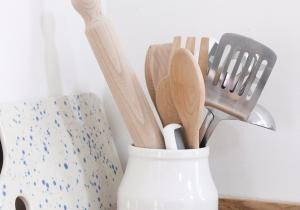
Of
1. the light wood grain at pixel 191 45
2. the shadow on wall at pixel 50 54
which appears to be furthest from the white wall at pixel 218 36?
the light wood grain at pixel 191 45

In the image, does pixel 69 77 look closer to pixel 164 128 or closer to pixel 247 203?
pixel 164 128

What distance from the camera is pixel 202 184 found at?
2.02ft

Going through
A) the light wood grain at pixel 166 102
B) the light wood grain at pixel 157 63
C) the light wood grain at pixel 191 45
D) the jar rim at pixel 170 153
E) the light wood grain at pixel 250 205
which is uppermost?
the light wood grain at pixel 191 45

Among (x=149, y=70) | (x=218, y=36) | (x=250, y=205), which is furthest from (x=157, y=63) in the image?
(x=250, y=205)

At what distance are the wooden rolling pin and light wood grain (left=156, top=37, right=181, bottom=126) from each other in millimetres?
24

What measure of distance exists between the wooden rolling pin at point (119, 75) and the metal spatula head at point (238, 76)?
0.28 feet

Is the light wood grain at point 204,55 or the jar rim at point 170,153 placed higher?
the light wood grain at point 204,55

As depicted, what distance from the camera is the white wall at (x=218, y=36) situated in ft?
2.24

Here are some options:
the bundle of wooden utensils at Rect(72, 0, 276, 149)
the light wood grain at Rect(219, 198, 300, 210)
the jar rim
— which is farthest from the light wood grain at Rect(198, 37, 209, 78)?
the light wood grain at Rect(219, 198, 300, 210)

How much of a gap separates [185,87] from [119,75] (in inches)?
3.4

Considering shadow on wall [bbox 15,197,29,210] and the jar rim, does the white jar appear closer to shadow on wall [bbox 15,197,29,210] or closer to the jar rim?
the jar rim

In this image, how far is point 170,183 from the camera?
0.60 m

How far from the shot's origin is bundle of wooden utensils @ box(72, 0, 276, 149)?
0.62m

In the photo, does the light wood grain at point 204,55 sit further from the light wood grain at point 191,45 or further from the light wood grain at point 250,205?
the light wood grain at point 250,205
